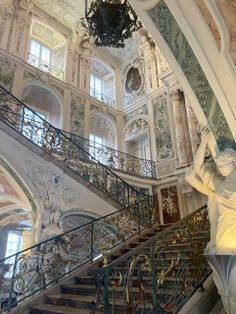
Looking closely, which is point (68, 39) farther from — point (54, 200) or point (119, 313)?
point (119, 313)

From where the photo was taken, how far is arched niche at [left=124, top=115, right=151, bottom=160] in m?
12.6

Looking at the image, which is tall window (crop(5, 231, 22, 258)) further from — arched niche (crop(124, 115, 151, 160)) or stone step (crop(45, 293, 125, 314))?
stone step (crop(45, 293, 125, 314))

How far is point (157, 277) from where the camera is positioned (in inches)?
129

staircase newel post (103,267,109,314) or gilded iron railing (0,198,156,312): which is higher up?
gilded iron railing (0,198,156,312)

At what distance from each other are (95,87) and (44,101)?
10.8ft

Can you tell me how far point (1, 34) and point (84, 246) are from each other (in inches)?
352

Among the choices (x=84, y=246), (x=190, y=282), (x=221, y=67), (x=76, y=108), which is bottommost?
(x=190, y=282)

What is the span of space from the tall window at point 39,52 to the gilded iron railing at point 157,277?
34.6 feet

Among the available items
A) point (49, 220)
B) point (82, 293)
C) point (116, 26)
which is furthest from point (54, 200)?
point (116, 26)

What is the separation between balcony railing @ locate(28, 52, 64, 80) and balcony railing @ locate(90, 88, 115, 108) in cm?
187

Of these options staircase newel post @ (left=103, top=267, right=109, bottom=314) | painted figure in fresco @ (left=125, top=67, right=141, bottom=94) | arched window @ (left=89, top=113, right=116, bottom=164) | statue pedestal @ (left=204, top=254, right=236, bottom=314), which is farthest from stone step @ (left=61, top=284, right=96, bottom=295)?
painted figure in fresco @ (left=125, top=67, right=141, bottom=94)

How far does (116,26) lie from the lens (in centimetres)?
523

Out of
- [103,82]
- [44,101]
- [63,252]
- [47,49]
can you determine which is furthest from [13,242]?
[103,82]

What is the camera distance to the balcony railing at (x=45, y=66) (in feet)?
38.3
